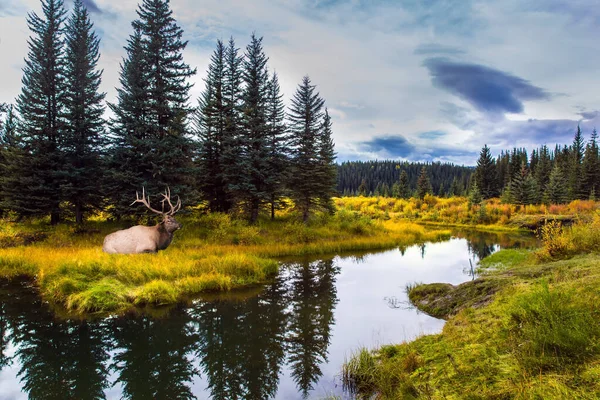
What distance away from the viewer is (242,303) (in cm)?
926

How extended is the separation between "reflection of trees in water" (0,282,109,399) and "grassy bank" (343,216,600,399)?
448 centimetres

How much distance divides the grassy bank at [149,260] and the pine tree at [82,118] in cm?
201

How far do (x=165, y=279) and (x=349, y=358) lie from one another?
7068 millimetres

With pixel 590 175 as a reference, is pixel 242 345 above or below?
below

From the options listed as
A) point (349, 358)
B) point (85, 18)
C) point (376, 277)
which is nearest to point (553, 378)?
point (349, 358)

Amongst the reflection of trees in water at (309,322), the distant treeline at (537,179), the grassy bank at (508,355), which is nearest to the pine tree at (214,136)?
the reflection of trees in water at (309,322)

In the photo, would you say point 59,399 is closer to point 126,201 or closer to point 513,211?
point 126,201

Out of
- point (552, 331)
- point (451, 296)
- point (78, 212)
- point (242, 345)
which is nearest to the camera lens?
point (552, 331)

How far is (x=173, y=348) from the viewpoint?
21.2ft

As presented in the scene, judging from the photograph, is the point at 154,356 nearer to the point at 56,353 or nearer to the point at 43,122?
the point at 56,353

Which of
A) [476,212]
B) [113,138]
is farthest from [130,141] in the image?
[476,212]

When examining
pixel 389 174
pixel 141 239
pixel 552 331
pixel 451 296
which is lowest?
pixel 451 296

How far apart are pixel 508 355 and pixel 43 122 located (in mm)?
23209

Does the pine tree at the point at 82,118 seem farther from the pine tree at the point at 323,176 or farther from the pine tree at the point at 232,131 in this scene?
the pine tree at the point at 323,176
